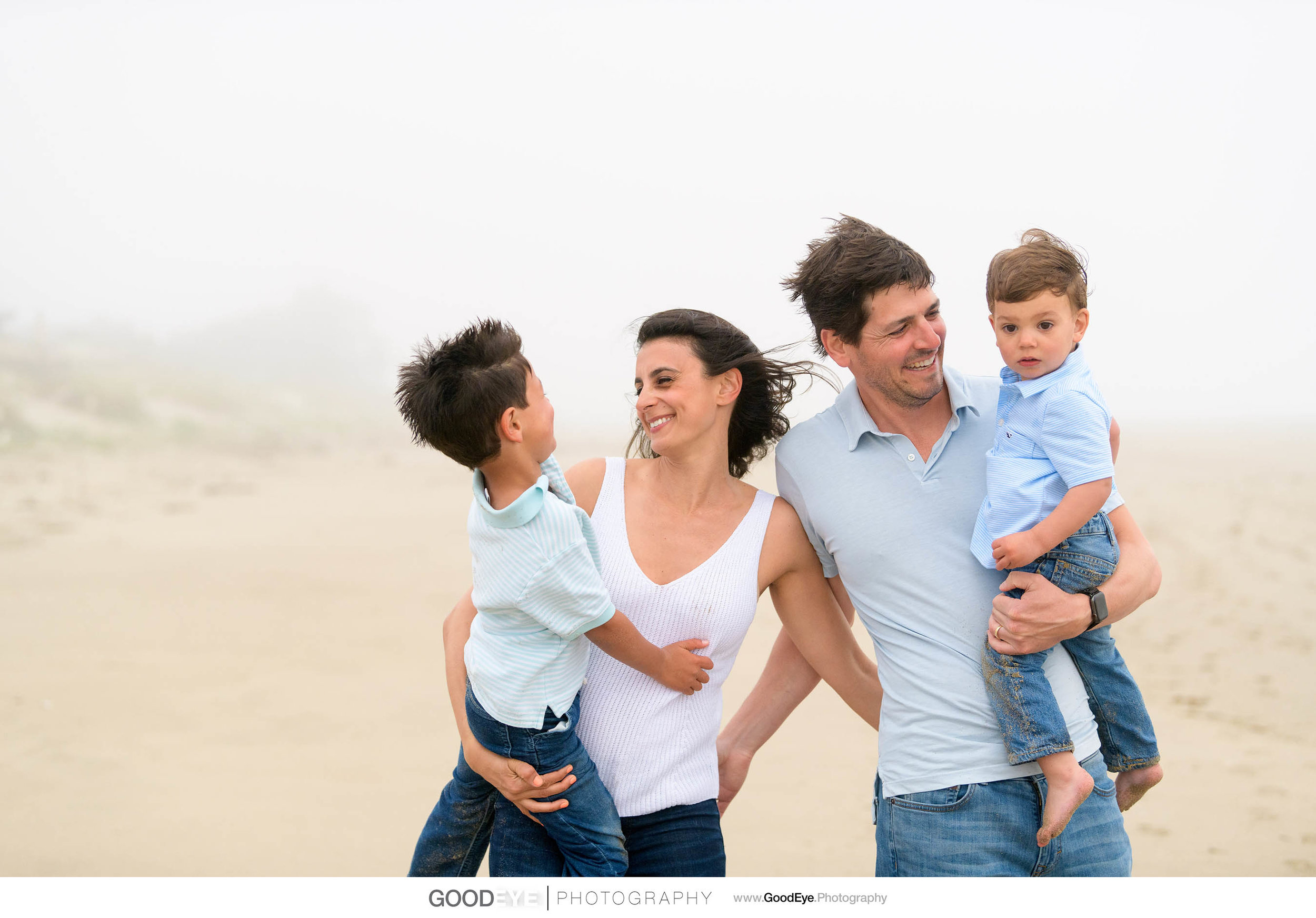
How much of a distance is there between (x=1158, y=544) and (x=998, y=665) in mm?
15871

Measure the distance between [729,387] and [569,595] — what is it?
0.88 meters

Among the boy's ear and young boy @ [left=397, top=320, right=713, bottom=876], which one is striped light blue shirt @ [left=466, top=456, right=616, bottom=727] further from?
the boy's ear

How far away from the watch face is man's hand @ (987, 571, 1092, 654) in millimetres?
16

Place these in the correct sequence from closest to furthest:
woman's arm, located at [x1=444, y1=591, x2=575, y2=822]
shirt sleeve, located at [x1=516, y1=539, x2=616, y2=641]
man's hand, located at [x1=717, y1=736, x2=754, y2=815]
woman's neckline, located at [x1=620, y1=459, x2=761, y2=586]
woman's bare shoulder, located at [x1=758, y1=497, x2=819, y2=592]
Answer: shirt sleeve, located at [x1=516, y1=539, x2=616, y2=641]
woman's arm, located at [x1=444, y1=591, x2=575, y2=822]
woman's neckline, located at [x1=620, y1=459, x2=761, y2=586]
woman's bare shoulder, located at [x1=758, y1=497, x2=819, y2=592]
man's hand, located at [x1=717, y1=736, x2=754, y2=815]

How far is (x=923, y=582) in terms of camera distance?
101 inches

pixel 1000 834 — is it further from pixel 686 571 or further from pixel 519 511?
pixel 519 511

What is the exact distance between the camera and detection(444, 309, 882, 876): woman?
2.55 metres

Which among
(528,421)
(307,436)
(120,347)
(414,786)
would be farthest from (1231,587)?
(120,347)

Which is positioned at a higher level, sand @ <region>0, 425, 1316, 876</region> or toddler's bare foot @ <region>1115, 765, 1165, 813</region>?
toddler's bare foot @ <region>1115, 765, 1165, 813</region>

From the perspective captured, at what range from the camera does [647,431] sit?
2.73 m

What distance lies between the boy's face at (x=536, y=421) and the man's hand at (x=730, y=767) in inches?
47.8

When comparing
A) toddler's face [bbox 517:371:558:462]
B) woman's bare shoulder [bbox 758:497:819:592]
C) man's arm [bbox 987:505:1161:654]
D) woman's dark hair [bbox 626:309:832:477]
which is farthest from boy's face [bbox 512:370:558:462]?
man's arm [bbox 987:505:1161:654]

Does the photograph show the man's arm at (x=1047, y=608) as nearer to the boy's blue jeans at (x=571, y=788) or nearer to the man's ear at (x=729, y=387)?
the man's ear at (x=729, y=387)

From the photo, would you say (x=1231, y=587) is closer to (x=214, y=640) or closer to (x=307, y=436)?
(x=214, y=640)
